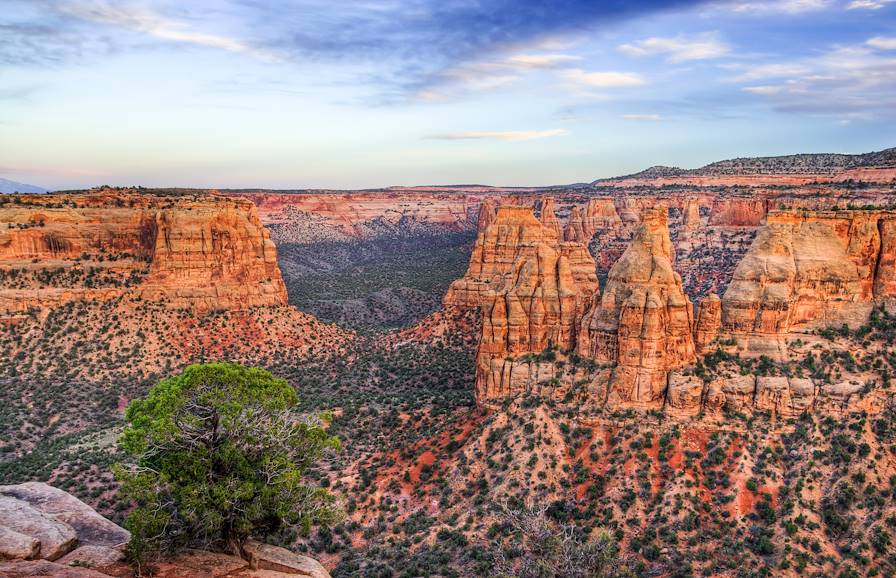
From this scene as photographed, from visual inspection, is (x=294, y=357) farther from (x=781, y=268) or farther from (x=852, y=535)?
(x=852, y=535)

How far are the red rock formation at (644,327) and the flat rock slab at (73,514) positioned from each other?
2765 centimetres

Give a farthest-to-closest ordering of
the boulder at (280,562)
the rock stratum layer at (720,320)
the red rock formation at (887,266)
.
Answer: the red rock formation at (887,266) → the rock stratum layer at (720,320) → the boulder at (280,562)

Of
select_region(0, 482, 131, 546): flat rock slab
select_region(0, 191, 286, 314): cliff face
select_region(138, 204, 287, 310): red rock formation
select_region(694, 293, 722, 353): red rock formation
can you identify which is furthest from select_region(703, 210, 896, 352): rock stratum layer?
select_region(0, 191, 286, 314): cliff face

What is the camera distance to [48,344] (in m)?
61.5

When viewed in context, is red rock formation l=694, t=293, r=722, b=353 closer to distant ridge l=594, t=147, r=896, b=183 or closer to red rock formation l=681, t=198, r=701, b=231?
red rock formation l=681, t=198, r=701, b=231

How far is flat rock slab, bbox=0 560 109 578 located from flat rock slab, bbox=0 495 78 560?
1.52 m

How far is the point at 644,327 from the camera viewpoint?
37.9 m

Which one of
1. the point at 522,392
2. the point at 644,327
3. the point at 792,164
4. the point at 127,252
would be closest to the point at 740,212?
the point at 792,164

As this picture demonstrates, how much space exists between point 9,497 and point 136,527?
9323 millimetres

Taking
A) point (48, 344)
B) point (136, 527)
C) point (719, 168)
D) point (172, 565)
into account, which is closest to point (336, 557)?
point (172, 565)

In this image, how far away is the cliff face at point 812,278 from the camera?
38469 millimetres

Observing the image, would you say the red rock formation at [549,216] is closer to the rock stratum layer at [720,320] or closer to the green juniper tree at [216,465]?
the rock stratum layer at [720,320]

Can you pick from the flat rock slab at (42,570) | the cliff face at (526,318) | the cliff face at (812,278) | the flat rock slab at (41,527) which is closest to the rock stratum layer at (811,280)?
the cliff face at (812,278)

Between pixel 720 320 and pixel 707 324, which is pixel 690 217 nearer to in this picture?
pixel 720 320
